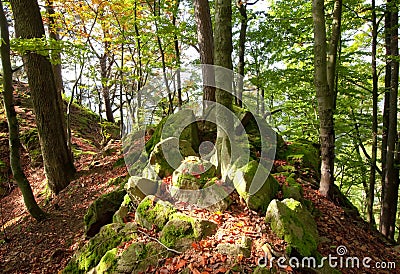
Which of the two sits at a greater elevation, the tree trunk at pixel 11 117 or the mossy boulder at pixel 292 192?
the tree trunk at pixel 11 117

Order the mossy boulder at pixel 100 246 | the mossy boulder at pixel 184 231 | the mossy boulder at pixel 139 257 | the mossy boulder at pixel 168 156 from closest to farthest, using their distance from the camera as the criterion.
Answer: the mossy boulder at pixel 139 257, the mossy boulder at pixel 184 231, the mossy boulder at pixel 100 246, the mossy boulder at pixel 168 156

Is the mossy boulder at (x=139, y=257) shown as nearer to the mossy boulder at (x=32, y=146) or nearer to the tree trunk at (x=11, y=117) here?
the tree trunk at (x=11, y=117)

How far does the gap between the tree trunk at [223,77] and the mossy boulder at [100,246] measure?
173cm

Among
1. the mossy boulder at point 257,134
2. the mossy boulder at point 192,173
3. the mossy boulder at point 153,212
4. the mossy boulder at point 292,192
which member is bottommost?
the mossy boulder at point 153,212

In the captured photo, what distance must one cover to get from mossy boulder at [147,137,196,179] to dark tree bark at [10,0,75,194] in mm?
3811

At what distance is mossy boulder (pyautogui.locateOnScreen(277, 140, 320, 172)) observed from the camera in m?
5.93

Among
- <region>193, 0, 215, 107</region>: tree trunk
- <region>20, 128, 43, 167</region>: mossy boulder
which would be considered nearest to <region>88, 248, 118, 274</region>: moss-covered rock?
<region>193, 0, 215, 107</region>: tree trunk

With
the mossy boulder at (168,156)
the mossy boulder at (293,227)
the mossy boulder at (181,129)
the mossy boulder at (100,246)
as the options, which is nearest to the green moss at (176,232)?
the mossy boulder at (100,246)

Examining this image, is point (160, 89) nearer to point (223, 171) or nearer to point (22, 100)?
point (223, 171)

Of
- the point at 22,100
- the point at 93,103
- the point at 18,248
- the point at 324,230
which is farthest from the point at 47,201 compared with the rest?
the point at 93,103

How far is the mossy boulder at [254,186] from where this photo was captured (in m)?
3.78

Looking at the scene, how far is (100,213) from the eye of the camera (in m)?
4.64

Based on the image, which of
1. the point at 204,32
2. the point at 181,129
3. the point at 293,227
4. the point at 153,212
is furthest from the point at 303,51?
the point at 153,212

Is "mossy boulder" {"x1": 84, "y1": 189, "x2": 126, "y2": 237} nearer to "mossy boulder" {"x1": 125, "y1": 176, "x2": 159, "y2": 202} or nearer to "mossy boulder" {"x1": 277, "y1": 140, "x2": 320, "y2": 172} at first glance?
"mossy boulder" {"x1": 125, "y1": 176, "x2": 159, "y2": 202}
